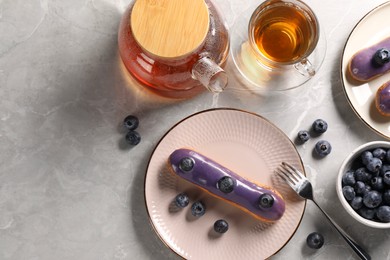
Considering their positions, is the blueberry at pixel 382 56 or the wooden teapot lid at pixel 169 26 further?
the blueberry at pixel 382 56

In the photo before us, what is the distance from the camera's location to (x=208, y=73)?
1.01 m

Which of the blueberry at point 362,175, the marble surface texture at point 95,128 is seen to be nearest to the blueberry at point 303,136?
the marble surface texture at point 95,128

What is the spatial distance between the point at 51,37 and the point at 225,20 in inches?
14.0

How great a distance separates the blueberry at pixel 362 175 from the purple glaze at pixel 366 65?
18 cm

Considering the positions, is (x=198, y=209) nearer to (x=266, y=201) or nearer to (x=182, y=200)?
(x=182, y=200)

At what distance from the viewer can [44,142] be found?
117 cm

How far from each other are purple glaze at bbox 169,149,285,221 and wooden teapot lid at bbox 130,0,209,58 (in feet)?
0.71

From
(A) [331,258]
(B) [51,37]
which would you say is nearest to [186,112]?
(B) [51,37]

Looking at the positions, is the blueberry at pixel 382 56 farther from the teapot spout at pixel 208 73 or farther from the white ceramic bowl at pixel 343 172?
the teapot spout at pixel 208 73

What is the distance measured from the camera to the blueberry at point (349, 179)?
3.69 feet

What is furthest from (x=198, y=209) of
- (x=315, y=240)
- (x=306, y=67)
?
(x=306, y=67)

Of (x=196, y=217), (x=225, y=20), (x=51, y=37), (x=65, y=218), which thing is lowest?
(x=65, y=218)

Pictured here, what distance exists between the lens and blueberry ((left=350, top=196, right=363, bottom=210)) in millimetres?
1115

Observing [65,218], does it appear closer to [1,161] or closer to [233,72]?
[1,161]
